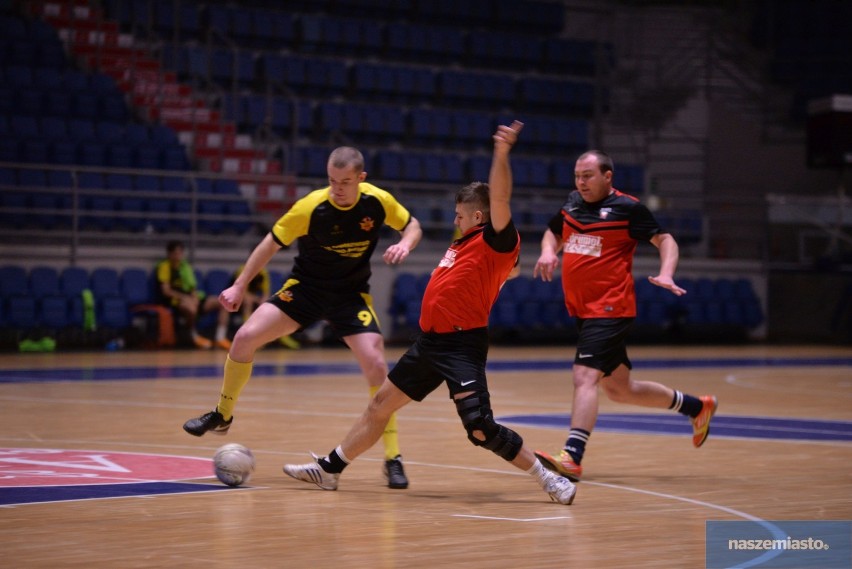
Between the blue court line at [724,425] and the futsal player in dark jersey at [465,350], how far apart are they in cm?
326

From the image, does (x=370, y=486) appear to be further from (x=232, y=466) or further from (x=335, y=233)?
(x=335, y=233)

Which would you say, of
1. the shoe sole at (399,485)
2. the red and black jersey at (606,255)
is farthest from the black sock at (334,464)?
the red and black jersey at (606,255)

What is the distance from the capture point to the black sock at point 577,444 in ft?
22.7

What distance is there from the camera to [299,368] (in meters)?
15.5

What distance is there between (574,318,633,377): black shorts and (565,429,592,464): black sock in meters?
0.44

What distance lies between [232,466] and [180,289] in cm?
1215

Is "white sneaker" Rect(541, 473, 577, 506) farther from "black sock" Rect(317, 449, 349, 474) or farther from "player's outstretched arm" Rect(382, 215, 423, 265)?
"player's outstretched arm" Rect(382, 215, 423, 265)

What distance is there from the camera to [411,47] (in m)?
25.0

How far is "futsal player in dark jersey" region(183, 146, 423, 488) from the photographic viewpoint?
6953 millimetres

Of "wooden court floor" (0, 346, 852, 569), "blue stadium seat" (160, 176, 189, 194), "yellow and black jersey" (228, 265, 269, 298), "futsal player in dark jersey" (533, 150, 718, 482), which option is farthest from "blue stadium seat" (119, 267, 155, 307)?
"futsal player in dark jersey" (533, 150, 718, 482)

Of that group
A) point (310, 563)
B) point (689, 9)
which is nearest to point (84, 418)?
point (310, 563)

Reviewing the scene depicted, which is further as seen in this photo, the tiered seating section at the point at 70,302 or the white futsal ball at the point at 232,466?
the tiered seating section at the point at 70,302

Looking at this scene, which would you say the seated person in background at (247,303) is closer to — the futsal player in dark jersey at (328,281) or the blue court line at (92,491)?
the futsal player in dark jersey at (328,281)

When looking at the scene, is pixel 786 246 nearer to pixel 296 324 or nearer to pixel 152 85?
pixel 152 85
